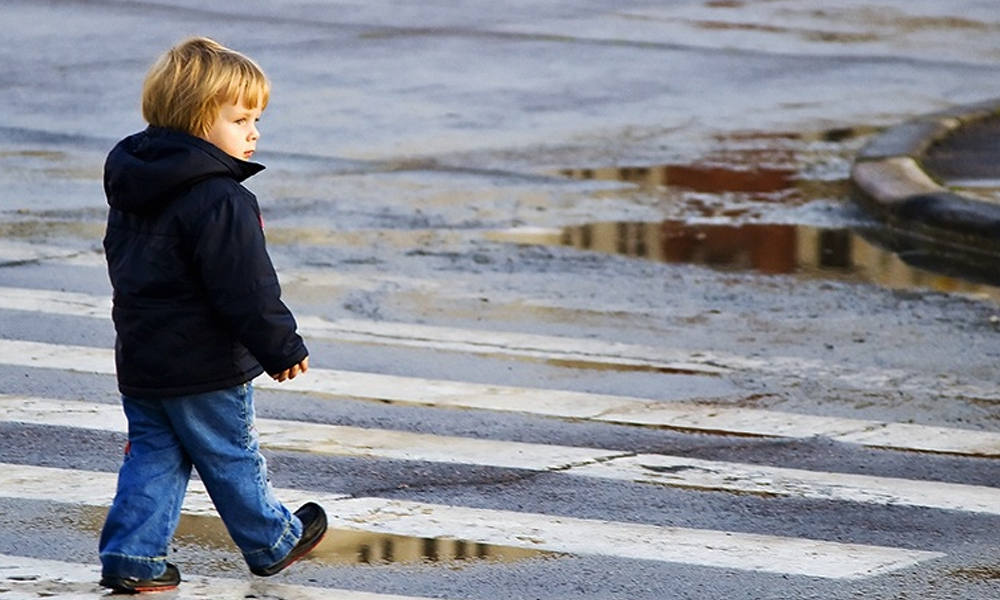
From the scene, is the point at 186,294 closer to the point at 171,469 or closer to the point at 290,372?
the point at 290,372

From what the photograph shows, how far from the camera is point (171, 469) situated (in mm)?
4883

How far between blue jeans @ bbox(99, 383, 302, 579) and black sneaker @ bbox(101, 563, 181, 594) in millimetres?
15

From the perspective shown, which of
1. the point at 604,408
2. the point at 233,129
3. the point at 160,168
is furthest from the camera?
the point at 604,408

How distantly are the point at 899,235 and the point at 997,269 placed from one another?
2.90 feet

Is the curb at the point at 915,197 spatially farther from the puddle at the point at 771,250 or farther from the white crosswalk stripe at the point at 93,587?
the white crosswalk stripe at the point at 93,587

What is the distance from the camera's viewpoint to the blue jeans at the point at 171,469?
189 inches

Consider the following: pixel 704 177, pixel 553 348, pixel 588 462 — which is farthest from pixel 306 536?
pixel 704 177

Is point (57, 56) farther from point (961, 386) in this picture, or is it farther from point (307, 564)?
point (307, 564)

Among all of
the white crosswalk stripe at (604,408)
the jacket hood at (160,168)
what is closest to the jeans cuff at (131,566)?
the jacket hood at (160,168)

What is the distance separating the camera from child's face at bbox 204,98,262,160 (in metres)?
4.72

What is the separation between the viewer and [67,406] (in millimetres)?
6848

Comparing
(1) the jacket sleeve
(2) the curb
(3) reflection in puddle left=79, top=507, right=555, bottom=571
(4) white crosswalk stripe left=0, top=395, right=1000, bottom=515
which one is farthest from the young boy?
(2) the curb

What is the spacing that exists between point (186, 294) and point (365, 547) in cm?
101

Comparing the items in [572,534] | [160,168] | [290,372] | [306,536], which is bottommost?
[572,534]
